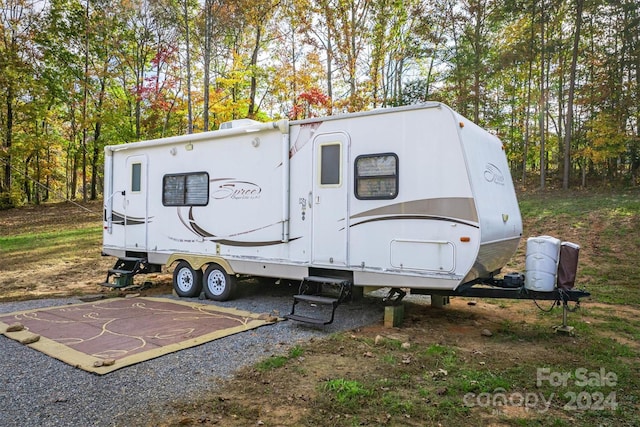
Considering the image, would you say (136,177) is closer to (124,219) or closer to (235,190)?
(124,219)

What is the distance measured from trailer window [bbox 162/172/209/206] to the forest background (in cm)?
803

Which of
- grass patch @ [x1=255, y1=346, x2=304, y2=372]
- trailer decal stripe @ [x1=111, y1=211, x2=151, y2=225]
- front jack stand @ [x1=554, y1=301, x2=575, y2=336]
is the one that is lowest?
grass patch @ [x1=255, y1=346, x2=304, y2=372]

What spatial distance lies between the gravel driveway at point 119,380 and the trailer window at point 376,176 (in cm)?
188

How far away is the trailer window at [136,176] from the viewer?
865 centimetres

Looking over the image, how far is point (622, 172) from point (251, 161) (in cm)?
1991

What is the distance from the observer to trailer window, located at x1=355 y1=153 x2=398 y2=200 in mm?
5734

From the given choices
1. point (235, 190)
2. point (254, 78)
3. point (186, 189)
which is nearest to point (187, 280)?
point (186, 189)

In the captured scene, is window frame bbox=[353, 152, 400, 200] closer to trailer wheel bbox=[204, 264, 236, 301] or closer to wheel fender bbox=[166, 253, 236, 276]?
wheel fender bbox=[166, 253, 236, 276]

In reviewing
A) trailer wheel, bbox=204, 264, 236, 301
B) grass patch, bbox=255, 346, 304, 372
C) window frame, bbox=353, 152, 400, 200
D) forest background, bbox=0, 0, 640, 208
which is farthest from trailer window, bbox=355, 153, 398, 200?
forest background, bbox=0, 0, 640, 208

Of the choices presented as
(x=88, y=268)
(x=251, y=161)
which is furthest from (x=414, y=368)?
(x=88, y=268)

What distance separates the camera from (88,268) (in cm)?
1112

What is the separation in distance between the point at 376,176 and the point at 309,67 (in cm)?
1428

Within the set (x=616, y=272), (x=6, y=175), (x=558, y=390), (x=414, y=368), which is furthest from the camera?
(x=6, y=175)

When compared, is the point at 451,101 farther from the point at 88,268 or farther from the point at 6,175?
the point at 6,175
